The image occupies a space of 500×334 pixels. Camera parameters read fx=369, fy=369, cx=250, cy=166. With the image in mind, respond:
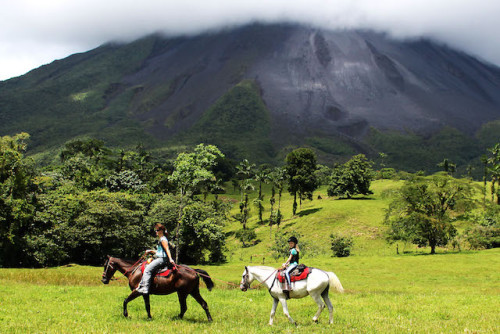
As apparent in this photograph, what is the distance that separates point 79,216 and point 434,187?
5806 centimetres

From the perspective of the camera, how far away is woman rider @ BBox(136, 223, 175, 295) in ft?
47.6

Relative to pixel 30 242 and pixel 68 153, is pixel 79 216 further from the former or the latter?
pixel 68 153

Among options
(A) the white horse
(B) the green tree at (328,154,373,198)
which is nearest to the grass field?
(A) the white horse

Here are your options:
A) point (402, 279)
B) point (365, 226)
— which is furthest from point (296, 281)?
point (365, 226)

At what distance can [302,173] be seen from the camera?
99.2 m

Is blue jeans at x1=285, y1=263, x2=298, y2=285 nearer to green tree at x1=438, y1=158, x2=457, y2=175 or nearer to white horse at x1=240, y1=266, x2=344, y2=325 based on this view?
white horse at x1=240, y1=266, x2=344, y2=325

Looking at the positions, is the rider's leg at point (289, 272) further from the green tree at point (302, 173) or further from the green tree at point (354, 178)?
the green tree at point (354, 178)

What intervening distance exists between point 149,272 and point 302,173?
86.5m

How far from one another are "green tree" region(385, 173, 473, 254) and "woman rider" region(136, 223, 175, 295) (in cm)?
5610

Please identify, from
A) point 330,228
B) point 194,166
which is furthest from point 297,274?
point 330,228

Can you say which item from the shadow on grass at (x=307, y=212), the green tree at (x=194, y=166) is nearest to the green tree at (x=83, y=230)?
the green tree at (x=194, y=166)

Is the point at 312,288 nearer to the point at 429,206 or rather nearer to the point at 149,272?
the point at 149,272

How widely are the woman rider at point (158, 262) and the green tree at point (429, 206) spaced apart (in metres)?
56.1

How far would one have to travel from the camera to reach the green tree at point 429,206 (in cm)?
6153
